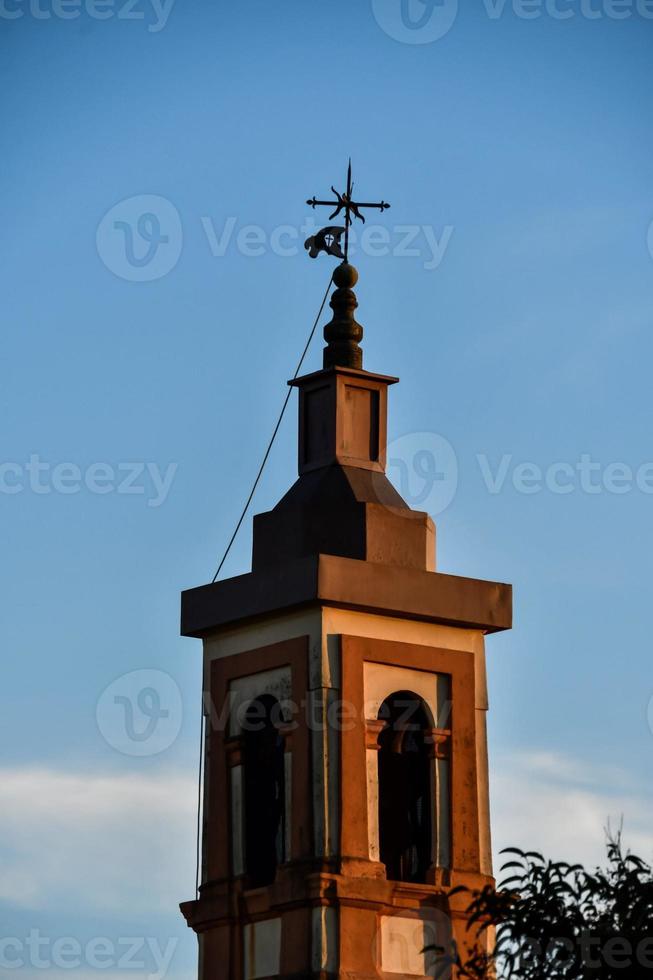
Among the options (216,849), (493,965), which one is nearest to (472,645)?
(216,849)

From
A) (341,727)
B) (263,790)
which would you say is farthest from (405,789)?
(263,790)

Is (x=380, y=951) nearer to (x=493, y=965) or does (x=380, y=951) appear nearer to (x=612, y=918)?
(x=493, y=965)

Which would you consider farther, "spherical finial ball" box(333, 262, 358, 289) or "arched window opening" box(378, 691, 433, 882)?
"spherical finial ball" box(333, 262, 358, 289)

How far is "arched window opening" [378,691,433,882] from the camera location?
96.2 ft

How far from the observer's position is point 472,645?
3023cm

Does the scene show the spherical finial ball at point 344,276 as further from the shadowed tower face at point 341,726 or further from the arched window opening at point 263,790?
the arched window opening at point 263,790

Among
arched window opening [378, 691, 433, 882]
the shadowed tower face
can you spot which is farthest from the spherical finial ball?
arched window opening [378, 691, 433, 882]

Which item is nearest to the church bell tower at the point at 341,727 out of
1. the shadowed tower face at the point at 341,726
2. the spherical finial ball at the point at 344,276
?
the shadowed tower face at the point at 341,726

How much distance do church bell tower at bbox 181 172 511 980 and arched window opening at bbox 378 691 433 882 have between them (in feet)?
0.07

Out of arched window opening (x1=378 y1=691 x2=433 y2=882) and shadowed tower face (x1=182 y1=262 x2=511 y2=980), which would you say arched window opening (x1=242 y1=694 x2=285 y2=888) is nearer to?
shadowed tower face (x1=182 y1=262 x2=511 y2=980)

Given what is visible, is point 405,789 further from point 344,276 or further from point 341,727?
point 344,276

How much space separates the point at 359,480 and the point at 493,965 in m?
6.86

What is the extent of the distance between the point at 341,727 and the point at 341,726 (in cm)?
1

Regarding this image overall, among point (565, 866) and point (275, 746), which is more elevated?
point (275, 746)
